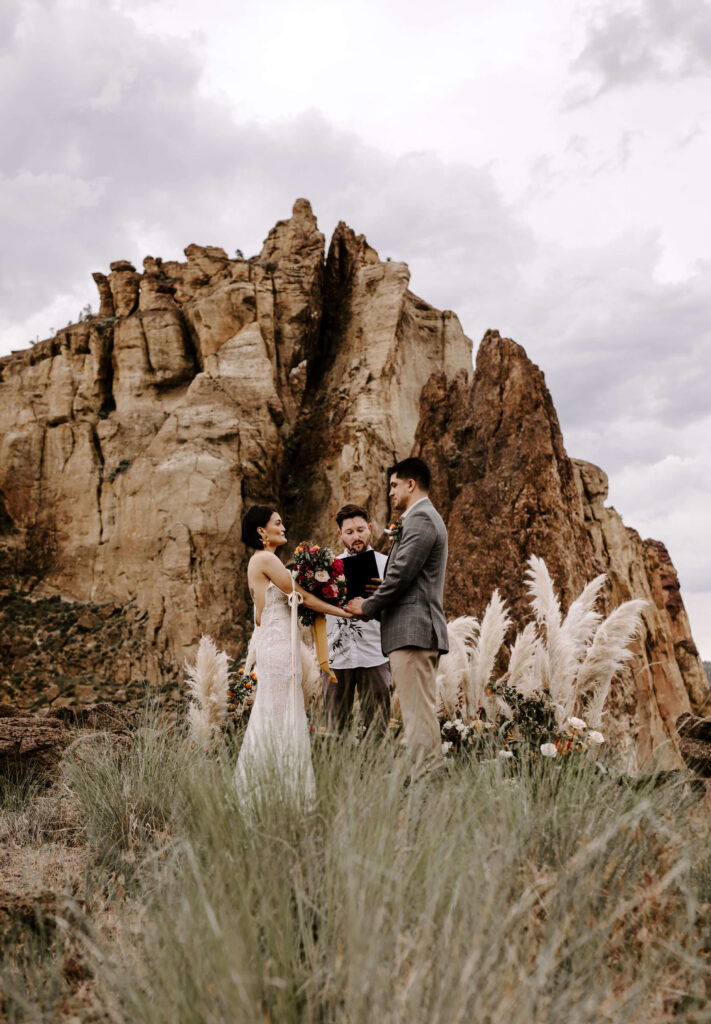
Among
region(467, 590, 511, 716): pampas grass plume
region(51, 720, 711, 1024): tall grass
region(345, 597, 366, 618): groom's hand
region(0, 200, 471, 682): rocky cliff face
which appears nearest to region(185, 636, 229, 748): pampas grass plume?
region(345, 597, 366, 618): groom's hand

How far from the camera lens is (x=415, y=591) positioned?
518cm

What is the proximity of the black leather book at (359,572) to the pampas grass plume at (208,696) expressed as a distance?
1165 mm

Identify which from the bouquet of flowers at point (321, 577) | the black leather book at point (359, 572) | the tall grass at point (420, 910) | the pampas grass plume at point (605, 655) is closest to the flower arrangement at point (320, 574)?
the bouquet of flowers at point (321, 577)

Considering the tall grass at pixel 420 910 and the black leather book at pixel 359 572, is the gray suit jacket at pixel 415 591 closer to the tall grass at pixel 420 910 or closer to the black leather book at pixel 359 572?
the black leather book at pixel 359 572

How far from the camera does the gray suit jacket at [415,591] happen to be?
5066 mm

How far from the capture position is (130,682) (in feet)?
76.4

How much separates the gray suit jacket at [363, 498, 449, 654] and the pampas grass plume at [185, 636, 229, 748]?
143 cm

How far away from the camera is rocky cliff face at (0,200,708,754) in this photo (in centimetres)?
2373

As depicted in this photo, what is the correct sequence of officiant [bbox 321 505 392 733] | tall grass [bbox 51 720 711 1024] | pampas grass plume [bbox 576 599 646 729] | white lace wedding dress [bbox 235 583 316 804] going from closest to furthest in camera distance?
1. tall grass [bbox 51 720 711 1024]
2. pampas grass plume [bbox 576 599 646 729]
3. white lace wedding dress [bbox 235 583 316 804]
4. officiant [bbox 321 505 392 733]

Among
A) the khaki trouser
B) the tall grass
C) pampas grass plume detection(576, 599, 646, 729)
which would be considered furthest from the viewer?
pampas grass plume detection(576, 599, 646, 729)

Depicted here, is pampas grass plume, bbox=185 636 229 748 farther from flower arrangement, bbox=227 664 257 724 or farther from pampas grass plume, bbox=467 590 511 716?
pampas grass plume, bbox=467 590 511 716

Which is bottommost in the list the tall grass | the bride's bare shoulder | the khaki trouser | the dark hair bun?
the tall grass

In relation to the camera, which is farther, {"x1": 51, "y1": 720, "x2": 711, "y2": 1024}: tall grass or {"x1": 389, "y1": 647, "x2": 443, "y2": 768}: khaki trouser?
{"x1": 389, "y1": 647, "x2": 443, "y2": 768}: khaki trouser

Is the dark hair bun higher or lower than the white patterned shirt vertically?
higher
